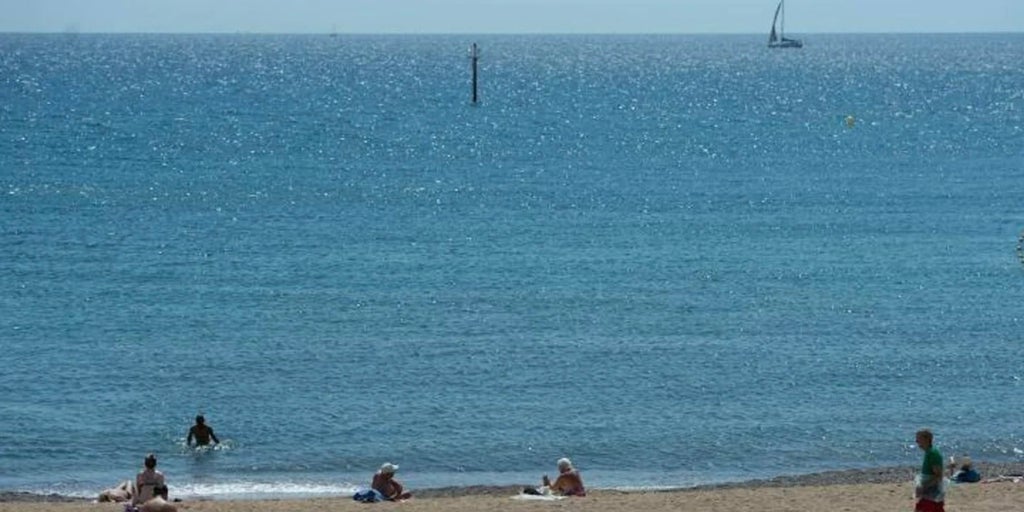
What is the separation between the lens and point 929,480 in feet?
68.5

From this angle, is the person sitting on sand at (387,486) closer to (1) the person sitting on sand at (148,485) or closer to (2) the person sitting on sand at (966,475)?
(1) the person sitting on sand at (148,485)

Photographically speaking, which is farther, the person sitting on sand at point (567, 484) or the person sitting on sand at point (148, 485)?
the person sitting on sand at point (567, 484)

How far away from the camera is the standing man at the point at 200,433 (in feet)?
107

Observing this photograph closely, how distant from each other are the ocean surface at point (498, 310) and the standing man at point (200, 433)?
408mm

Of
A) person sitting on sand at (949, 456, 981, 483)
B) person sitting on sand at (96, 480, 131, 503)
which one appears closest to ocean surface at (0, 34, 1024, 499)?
person sitting on sand at (96, 480, 131, 503)

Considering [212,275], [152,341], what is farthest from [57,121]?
[152,341]

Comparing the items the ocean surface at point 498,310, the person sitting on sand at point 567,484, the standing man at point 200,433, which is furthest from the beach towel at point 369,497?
the standing man at point 200,433

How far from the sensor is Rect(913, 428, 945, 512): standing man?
67.8ft

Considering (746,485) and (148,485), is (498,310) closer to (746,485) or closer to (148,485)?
(746,485)

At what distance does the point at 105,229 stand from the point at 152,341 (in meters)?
19.5

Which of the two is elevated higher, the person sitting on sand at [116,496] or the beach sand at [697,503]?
the person sitting on sand at [116,496]

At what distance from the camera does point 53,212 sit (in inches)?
2596

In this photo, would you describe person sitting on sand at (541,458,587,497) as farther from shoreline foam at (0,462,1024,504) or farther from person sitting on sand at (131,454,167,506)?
person sitting on sand at (131,454,167,506)

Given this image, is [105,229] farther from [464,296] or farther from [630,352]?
[630,352]
